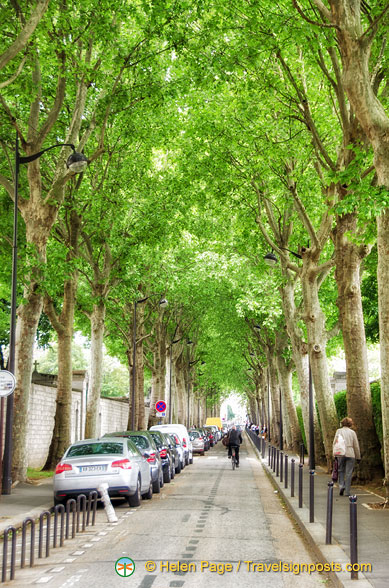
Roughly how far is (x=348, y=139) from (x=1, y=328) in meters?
29.1

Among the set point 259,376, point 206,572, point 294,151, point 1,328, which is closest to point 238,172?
point 294,151

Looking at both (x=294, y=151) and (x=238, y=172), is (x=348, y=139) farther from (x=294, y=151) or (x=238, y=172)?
(x=238, y=172)

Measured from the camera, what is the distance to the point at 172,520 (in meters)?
12.2

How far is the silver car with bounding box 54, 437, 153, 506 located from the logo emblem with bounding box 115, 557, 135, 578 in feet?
18.3

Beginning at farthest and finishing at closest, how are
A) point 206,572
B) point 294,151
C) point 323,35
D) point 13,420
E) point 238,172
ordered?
point 238,172 → point 294,151 → point 13,420 → point 323,35 → point 206,572

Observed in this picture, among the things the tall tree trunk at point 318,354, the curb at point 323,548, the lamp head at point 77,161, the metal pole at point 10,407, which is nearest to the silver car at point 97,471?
the metal pole at point 10,407

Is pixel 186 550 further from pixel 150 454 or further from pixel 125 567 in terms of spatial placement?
pixel 150 454

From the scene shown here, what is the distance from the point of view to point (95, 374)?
2677cm

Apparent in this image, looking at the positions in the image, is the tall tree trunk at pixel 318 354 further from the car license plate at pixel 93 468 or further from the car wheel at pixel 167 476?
the car license plate at pixel 93 468

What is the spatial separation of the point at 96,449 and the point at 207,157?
12.6 m

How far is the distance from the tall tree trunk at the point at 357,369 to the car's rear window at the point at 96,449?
19.7 feet

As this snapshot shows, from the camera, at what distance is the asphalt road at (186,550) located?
741 centimetres

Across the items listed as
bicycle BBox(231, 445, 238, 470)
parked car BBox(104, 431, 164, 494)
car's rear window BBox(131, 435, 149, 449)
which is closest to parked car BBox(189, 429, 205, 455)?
bicycle BBox(231, 445, 238, 470)

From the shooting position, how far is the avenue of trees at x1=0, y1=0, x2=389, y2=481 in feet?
48.6
